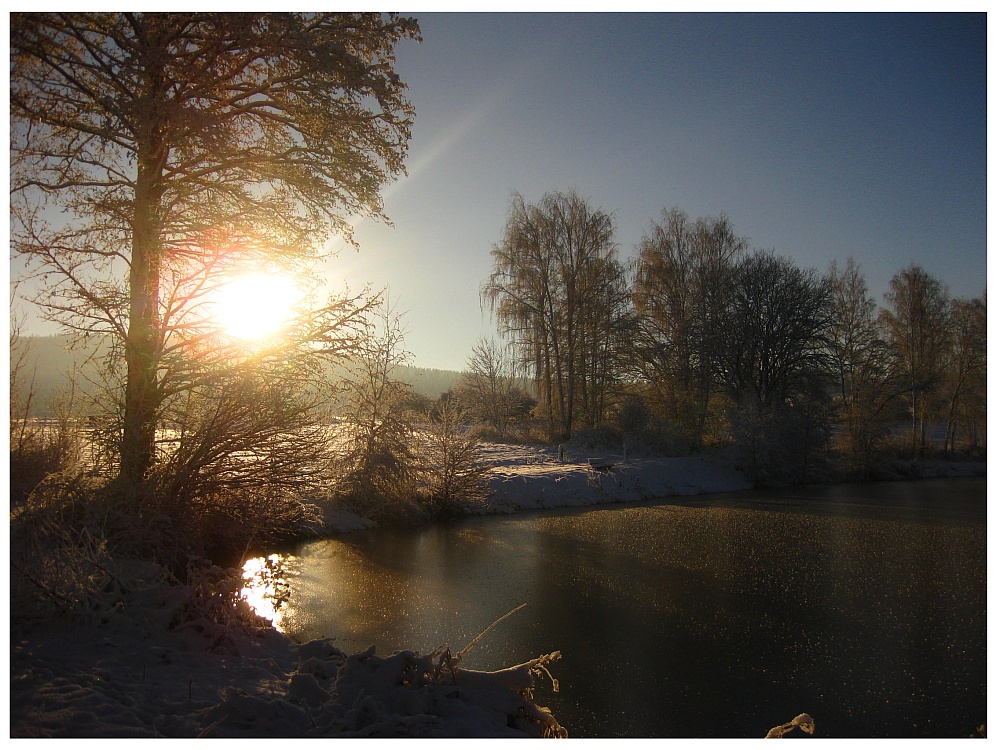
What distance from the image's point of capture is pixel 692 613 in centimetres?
592

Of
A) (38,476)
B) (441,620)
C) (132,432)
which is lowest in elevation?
(441,620)

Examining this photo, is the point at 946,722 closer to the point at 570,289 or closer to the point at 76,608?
the point at 76,608

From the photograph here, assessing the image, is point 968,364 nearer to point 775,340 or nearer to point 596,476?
point 775,340

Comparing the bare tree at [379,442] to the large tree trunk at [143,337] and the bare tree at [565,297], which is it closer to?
the large tree trunk at [143,337]

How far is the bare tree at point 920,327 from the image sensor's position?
25.3 meters

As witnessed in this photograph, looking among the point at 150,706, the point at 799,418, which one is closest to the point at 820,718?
the point at 150,706

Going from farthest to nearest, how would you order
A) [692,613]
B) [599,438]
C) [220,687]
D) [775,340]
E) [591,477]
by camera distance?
[775,340]
[599,438]
[591,477]
[692,613]
[220,687]

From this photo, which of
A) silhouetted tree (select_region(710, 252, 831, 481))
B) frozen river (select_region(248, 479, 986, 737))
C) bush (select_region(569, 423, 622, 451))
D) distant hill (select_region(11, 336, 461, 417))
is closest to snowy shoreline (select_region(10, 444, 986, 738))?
frozen river (select_region(248, 479, 986, 737))

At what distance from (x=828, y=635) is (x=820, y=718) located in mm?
1837

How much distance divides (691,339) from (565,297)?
16.3 ft

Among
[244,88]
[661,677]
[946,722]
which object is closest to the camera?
[946,722]

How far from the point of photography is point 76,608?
3865 mm

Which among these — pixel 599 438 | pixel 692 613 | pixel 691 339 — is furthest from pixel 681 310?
pixel 692 613

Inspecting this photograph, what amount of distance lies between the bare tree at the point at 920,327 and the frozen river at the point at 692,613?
16.8 metres
